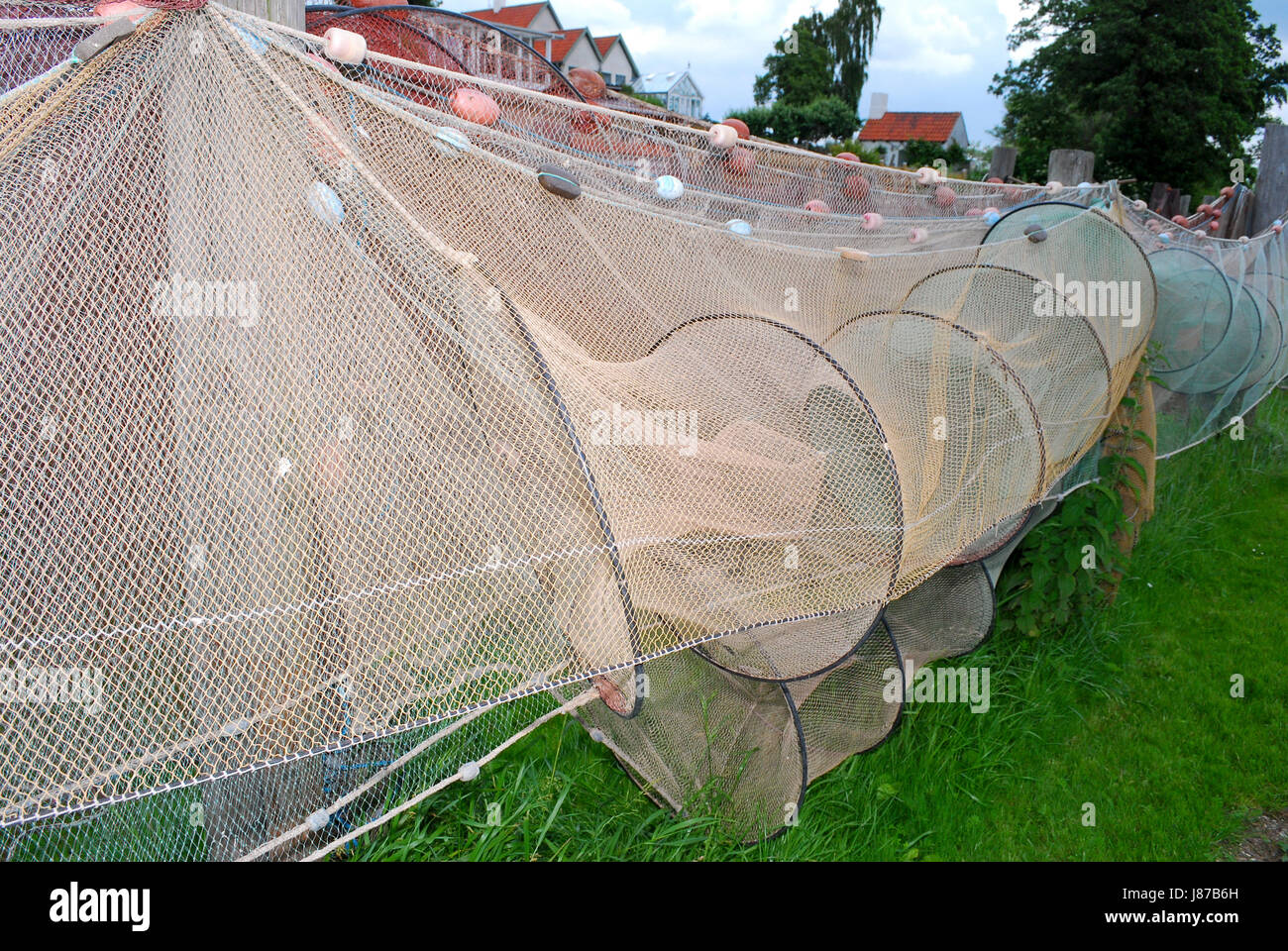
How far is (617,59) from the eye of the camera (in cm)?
5875

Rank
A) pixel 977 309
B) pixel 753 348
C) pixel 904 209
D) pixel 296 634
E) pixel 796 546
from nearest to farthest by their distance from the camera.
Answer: pixel 296 634 < pixel 796 546 < pixel 753 348 < pixel 977 309 < pixel 904 209

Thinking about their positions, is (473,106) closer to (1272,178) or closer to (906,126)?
(1272,178)

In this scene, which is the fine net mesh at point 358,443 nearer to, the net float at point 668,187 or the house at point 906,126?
the net float at point 668,187

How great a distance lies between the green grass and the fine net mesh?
0.33 m

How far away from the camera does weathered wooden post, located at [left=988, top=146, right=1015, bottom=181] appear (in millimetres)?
6848

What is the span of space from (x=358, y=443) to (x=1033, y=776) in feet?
10.1

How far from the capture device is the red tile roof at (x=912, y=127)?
2104 inches

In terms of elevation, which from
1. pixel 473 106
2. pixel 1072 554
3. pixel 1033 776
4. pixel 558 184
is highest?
pixel 473 106

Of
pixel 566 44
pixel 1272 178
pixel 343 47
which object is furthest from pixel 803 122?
pixel 343 47

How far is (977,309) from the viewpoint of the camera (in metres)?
3.59

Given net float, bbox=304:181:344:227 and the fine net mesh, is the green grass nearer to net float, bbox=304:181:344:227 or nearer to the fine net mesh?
the fine net mesh
